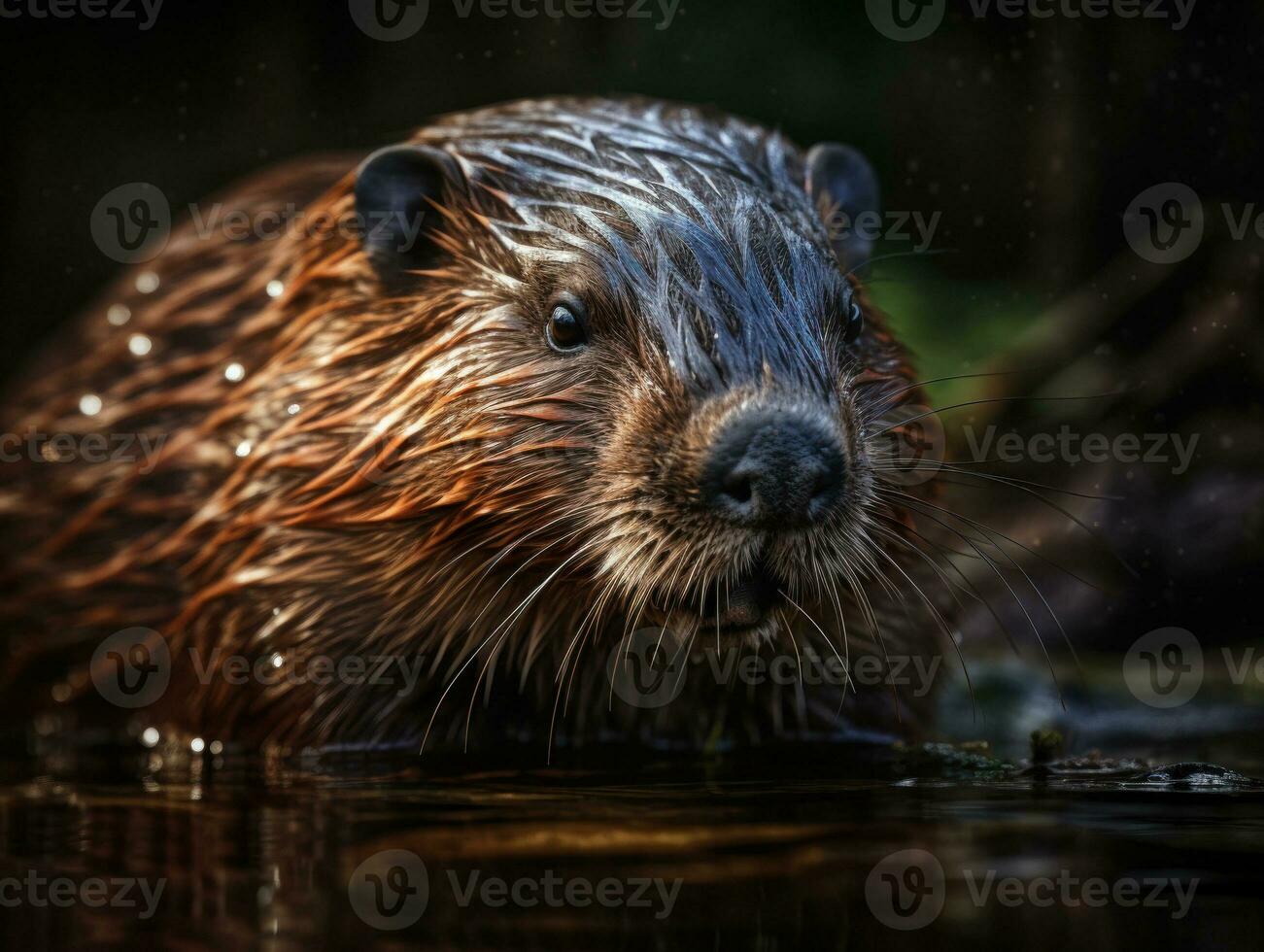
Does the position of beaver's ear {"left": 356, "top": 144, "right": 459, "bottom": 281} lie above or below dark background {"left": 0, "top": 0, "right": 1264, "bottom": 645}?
below

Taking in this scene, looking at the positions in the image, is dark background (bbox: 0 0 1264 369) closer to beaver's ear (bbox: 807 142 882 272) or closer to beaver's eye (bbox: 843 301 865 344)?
beaver's ear (bbox: 807 142 882 272)

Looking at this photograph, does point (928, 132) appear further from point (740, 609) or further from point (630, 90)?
point (740, 609)

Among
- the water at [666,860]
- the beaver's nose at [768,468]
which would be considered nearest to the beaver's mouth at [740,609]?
the beaver's nose at [768,468]

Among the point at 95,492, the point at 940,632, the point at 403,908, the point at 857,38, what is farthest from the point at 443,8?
the point at 403,908

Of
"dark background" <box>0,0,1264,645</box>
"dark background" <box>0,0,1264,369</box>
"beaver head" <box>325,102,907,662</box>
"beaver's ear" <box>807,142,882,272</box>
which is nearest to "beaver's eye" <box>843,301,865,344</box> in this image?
"beaver head" <box>325,102,907,662</box>

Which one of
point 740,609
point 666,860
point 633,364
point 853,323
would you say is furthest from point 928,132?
point 666,860

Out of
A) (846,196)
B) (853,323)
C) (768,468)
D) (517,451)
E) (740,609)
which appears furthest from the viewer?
(846,196)

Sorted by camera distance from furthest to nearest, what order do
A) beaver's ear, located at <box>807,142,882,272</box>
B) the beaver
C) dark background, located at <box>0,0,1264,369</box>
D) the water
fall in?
dark background, located at <box>0,0,1264,369</box> < beaver's ear, located at <box>807,142,882,272</box> < the beaver < the water
